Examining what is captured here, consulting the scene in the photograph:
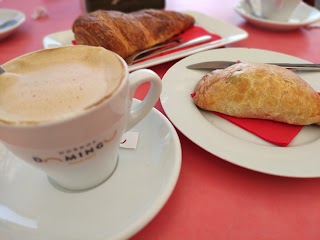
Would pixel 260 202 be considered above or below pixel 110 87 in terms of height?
below

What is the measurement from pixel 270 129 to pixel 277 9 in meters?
0.67

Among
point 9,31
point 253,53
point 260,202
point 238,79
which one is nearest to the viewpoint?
point 260,202

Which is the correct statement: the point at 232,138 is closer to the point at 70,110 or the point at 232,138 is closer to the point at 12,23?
the point at 70,110

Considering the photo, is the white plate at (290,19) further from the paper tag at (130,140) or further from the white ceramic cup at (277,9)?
the paper tag at (130,140)

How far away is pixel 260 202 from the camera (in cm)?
47

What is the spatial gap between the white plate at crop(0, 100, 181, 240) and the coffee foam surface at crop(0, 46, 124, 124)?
16cm


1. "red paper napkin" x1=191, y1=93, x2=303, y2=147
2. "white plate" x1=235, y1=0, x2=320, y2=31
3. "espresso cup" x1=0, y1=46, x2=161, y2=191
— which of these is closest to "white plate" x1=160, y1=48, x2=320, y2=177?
"red paper napkin" x1=191, y1=93, x2=303, y2=147

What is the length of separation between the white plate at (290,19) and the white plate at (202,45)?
13 cm

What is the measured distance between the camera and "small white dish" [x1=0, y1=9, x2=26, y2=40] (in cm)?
99

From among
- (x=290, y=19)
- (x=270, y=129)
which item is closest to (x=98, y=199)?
(x=270, y=129)

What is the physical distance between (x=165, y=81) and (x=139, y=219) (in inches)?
15.4

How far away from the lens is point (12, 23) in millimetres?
1078

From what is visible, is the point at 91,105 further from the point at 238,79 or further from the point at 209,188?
the point at 238,79

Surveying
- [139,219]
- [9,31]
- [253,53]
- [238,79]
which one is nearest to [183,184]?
[139,219]
